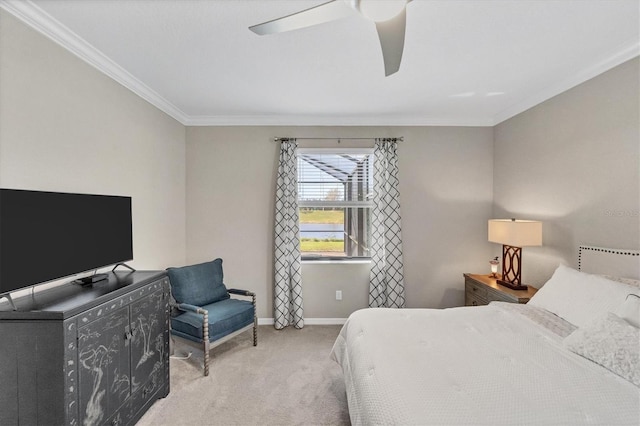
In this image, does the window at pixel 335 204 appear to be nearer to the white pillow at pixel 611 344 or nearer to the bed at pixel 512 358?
the bed at pixel 512 358

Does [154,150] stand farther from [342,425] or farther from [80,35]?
[342,425]

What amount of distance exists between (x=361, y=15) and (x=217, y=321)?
2.65m

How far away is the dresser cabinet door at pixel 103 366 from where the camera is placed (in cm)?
151

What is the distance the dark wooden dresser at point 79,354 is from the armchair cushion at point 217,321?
55 cm

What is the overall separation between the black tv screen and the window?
2.16 metres

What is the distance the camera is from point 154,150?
303cm

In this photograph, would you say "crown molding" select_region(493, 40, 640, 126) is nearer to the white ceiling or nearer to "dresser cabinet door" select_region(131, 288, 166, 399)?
the white ceiling

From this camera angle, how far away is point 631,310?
5.34 feet

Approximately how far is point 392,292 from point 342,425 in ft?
6.16

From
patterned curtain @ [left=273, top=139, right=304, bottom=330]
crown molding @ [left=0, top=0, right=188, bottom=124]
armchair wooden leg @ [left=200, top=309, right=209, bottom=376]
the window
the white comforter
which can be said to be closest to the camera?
the white comforter

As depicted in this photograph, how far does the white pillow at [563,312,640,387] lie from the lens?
1.38 meters

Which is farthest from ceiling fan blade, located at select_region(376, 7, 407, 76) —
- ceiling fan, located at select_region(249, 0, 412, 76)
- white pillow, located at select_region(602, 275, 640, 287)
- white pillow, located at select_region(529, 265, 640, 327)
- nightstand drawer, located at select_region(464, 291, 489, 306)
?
nightstand drawer, located at select_region(464, 291, 489, 306)

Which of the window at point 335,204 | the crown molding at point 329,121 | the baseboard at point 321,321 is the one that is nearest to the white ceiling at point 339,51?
the crown molding at point 329,121

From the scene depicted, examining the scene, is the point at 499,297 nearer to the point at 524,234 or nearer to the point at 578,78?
the point at 524,234
